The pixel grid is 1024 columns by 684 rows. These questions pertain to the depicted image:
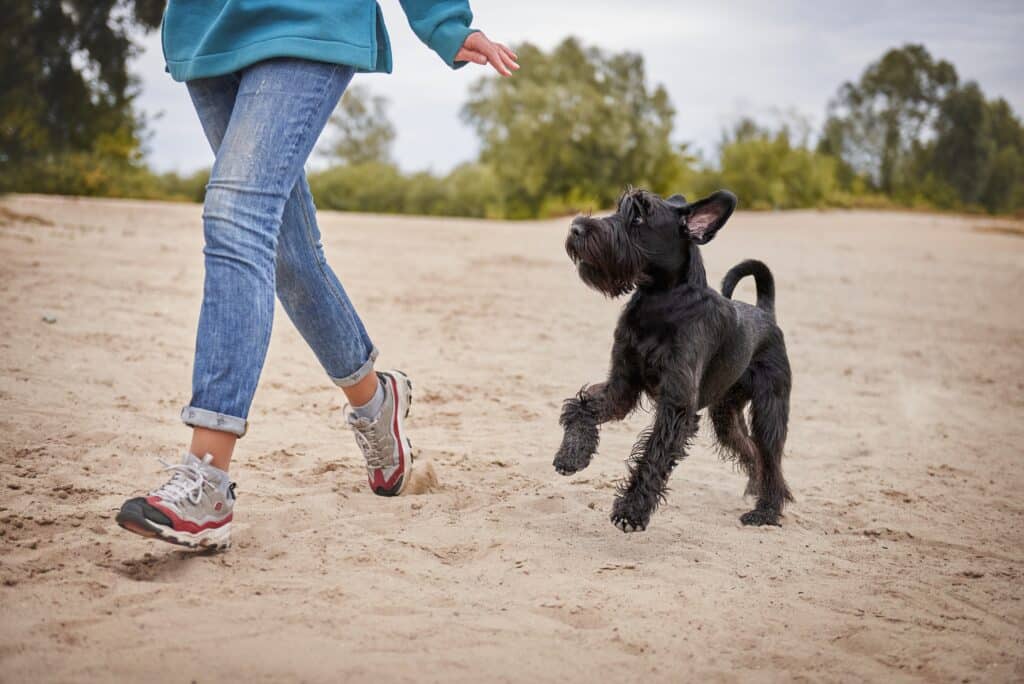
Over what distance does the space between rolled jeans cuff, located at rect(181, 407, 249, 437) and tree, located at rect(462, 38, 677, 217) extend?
2276cm

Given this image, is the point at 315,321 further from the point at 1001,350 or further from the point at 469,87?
the point at 469,87

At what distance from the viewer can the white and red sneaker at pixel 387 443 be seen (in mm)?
3697

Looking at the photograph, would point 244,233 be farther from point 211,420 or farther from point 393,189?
point 393,189

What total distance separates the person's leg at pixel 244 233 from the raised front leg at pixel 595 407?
4.53 feet

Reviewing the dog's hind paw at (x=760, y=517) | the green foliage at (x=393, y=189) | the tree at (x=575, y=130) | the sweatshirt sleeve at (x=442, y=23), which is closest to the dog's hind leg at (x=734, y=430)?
the dog's hind paw at (x=760, y=517)

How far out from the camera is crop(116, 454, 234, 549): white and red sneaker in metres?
2.72

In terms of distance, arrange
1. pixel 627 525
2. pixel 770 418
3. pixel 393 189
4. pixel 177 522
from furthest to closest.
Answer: pixel 393 189 < pixel 770 418 < pixel 627 525 < pixel 177 522

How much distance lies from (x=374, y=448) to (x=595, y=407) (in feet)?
2.97

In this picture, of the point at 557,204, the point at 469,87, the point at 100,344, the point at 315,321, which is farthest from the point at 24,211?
the point at 469,87

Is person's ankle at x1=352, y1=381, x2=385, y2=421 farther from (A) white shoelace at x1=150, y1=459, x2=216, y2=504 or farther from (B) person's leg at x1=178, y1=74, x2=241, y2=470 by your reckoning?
(B) person's leg at x1=178, y1=74, x2=241, y2=470

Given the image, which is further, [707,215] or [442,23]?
[707,215]

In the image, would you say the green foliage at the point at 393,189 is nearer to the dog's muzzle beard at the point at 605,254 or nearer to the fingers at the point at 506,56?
the dog's muzzle beard at the point at 605,254

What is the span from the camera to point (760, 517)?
13.4 feet

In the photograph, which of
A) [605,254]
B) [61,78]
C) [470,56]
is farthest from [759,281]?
[61,78]
